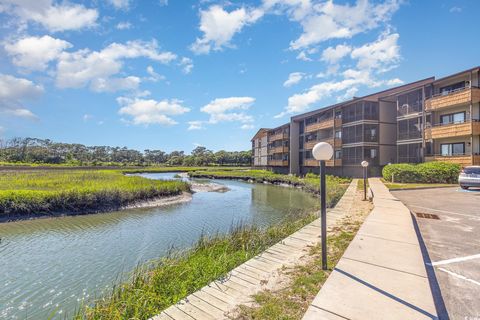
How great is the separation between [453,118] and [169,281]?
28.5m

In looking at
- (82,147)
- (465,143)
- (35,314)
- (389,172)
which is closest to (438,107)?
(465,143)

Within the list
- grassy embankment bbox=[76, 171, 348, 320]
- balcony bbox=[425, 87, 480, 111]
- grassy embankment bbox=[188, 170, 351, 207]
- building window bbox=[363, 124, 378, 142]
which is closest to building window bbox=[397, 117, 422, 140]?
balcony bbox=[425, 87, 480, 111]

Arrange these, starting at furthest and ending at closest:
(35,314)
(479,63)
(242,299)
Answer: (479,63) → (35,314) → (242,299)

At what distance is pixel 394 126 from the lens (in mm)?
29797

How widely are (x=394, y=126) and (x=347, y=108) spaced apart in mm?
6021

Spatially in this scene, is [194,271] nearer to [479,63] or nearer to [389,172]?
[389,172]

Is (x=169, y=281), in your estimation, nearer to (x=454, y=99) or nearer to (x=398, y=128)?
(x=454, y=99)

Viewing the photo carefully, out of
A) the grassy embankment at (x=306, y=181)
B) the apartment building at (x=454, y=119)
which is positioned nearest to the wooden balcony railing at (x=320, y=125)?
the grassy embankment at (x=306, y=181)

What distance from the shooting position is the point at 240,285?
4.50m

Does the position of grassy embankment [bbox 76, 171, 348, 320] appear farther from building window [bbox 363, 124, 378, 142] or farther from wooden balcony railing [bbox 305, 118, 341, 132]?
wooden balcony railing [bbox 305, 118, 341, 132]

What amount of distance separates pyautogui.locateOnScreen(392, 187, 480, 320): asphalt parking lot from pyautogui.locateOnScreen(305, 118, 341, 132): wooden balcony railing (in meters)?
22.3

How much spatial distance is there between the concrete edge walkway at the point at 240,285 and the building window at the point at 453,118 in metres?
23.8

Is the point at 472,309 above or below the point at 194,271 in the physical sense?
above

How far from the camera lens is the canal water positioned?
5.51 m
